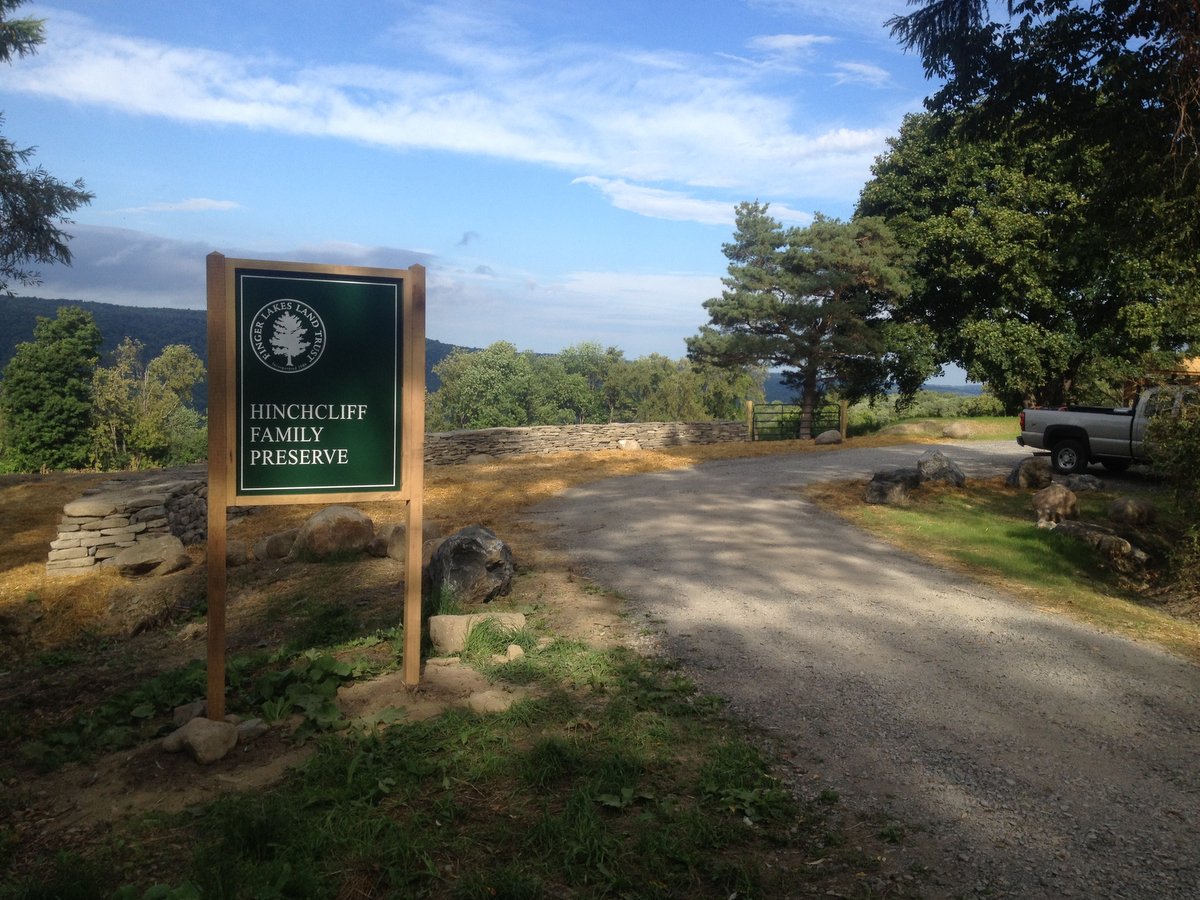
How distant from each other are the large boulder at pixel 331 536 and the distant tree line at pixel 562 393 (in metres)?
59.9

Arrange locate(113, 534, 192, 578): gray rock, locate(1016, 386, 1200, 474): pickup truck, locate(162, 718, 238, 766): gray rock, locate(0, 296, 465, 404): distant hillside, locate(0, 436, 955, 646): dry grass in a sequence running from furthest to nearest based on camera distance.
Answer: locate(0, 296, 465, 404): distant hillside < locate(1016, 386, 1200, 474): pickup truck < locate(113, 534, 192, 578): gray rock < locate(0, 436, 955, 646): dry grass < locate(162, 718, 238, 766): gray rock

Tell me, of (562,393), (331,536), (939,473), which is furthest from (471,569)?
(562,393)

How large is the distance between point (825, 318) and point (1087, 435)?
1356cm

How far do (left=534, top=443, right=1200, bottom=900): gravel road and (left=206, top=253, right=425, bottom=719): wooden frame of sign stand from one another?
8.29 ft

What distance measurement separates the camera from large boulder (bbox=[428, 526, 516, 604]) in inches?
281

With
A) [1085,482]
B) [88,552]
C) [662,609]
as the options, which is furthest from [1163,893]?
[1085,482]

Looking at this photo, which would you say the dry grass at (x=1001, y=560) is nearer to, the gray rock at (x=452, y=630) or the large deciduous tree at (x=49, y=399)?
the gray rock at (x=452, y=630)

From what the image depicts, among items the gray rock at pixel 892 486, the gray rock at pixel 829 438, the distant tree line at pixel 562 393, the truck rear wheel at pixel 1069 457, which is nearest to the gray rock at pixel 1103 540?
the gray rock at pixel 892 486

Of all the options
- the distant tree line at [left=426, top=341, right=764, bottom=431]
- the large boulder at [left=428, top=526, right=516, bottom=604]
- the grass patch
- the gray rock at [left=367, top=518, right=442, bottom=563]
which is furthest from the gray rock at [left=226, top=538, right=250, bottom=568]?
the distant tree line at [left=426, top=341, right=764, bottom=431]

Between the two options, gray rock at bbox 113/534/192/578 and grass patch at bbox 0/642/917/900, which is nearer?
grass patch at bbox 0/642/917/900

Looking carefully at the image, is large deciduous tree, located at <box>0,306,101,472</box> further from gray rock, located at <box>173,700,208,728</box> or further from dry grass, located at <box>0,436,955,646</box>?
gray rock, located at <box>173,700,208,728</box>

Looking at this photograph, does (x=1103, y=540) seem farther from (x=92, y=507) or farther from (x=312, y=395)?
(x=92, y=507)

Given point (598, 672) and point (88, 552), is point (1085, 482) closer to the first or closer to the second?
point (598, 672)

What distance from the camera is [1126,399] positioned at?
986 inches
